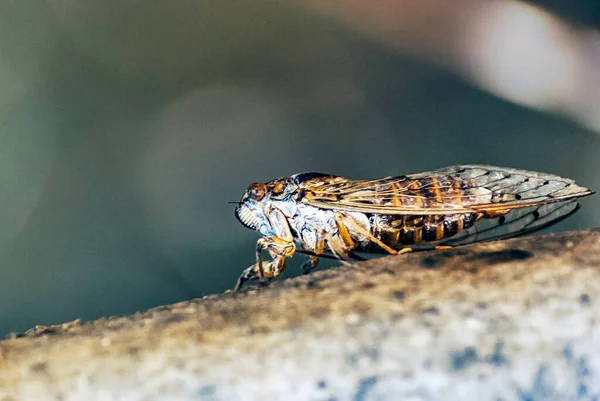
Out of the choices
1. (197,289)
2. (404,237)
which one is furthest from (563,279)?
(197,289)

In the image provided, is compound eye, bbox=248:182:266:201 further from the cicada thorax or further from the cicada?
the cicada thorax

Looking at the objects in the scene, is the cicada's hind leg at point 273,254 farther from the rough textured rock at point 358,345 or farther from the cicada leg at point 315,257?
the rough textured rock at point 358,345

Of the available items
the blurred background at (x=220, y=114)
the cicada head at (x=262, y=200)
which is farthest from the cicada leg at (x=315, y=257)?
the blurred background at (x=220, y=114)

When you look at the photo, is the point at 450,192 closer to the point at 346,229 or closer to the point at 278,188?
the point at 346,229

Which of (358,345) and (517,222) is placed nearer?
(358,345)

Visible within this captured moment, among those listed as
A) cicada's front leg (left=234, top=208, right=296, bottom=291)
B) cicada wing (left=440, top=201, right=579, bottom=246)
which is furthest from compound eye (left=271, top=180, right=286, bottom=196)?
cicada wing (left=440, top=201, right=579, bottom=246)

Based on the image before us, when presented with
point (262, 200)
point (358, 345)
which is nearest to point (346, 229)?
point (262, 200)

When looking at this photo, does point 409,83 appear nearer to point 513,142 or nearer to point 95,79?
point 513,142
